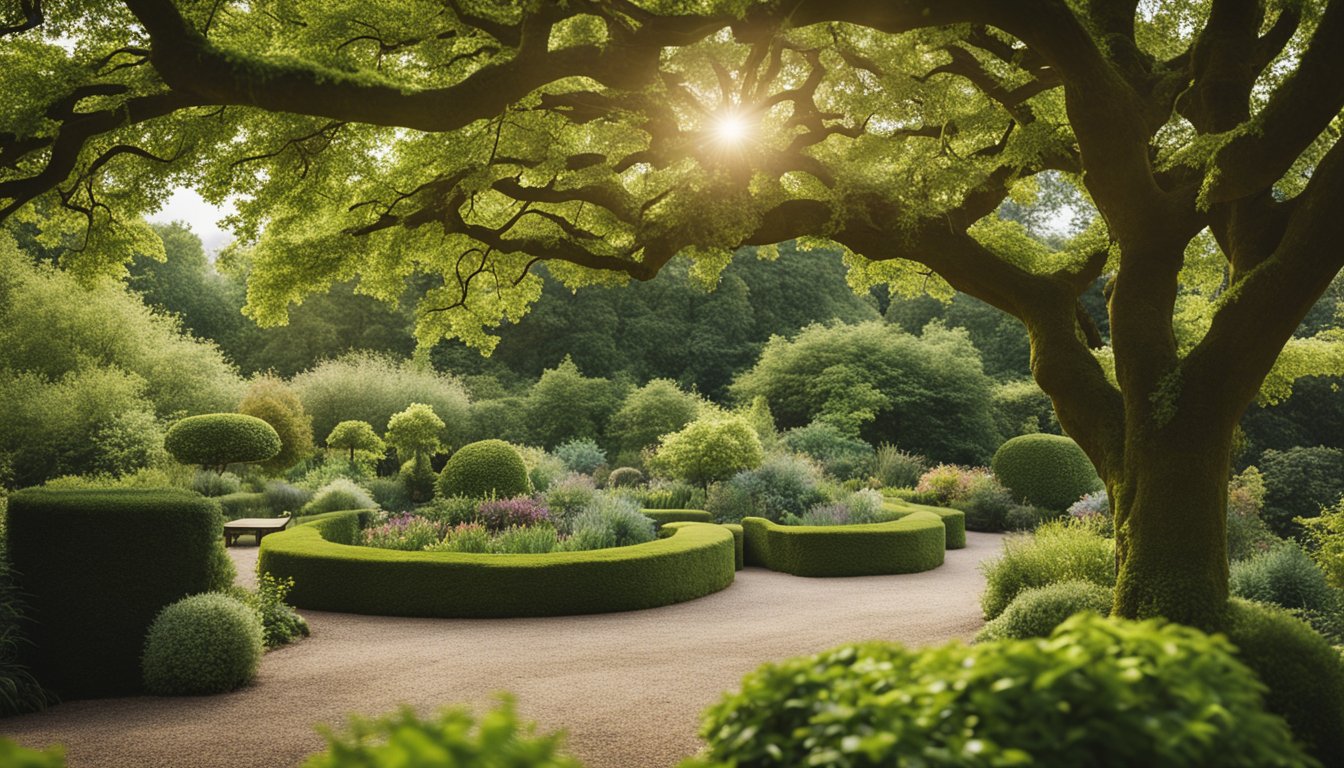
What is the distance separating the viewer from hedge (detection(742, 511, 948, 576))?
42.2 feet

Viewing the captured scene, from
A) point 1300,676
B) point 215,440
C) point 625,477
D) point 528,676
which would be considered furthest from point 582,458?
point 1300,676

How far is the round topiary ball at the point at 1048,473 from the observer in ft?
62.6

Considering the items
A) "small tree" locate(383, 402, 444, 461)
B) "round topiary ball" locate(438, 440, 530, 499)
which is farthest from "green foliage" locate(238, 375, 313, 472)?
"round topiary ball" locate(438, 440, 530, 499)

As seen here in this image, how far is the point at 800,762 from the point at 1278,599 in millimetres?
8610

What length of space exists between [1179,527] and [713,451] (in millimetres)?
10771

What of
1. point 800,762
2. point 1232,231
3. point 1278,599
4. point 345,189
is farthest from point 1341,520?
point 345,189

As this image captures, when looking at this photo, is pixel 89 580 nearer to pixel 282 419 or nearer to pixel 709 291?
pixel 709 291

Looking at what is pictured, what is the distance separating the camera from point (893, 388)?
89.7ft

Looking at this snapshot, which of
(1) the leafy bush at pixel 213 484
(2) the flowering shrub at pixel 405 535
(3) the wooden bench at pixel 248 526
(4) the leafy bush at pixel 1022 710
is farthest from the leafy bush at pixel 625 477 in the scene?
(4) the leafy bush at pixel 1022 710

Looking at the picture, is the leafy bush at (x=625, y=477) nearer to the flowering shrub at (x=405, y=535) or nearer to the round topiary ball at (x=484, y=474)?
the round topiary ball at (x=484, y=474)

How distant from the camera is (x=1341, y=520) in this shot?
9211mm

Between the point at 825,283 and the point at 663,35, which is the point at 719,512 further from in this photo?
the point at 825,283

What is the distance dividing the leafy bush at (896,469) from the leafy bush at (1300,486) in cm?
739

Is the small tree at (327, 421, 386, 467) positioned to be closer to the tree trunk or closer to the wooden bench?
the wooden bench
